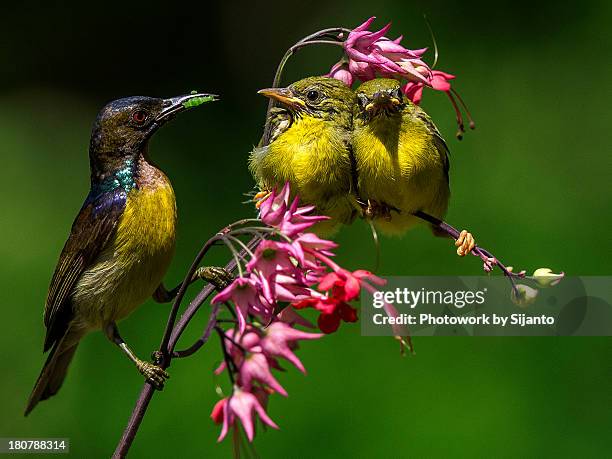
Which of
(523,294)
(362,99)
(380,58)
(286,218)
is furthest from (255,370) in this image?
(362,99)

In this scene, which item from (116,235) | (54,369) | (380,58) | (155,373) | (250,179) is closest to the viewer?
(155,373)

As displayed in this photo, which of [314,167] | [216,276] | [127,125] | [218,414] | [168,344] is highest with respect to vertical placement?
[127,125]

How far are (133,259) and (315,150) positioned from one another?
0.46 meters

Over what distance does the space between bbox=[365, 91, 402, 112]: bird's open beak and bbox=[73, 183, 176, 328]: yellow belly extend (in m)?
0.49

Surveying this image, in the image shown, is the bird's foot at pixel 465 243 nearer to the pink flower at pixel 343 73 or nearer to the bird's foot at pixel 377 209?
the bird's foot at pixel 377 209

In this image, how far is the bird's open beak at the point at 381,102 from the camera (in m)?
2.20

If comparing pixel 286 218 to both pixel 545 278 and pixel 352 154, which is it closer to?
pixel 545 278

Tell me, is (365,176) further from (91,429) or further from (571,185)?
(571,185)

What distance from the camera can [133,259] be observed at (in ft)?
7.08

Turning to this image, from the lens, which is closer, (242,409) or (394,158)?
(242,409)

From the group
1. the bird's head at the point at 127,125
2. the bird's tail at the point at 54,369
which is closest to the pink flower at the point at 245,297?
the bird's head at the point at 127,125

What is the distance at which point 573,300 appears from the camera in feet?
9.83

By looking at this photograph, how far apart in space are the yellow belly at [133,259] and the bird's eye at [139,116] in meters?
0.15

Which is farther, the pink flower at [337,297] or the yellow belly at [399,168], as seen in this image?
the yellow belly at [399,168]
